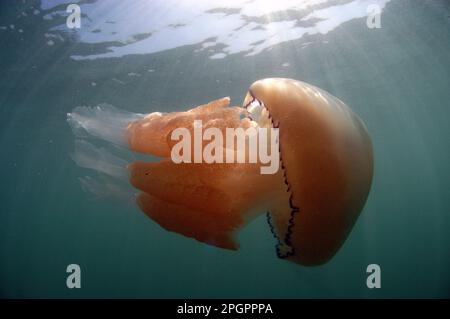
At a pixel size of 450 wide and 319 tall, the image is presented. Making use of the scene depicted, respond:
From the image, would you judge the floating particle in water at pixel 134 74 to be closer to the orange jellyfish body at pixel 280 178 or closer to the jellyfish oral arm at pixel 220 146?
the orange jellyfish body at pixel 280 178

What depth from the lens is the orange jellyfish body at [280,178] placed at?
1899 millimetres

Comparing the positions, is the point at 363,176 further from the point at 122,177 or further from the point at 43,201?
the point at 43,201

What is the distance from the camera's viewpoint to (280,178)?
7.25 feet

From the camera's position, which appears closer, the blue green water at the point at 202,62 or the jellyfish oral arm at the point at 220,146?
the jellyfish oral arm at the point at 220,146

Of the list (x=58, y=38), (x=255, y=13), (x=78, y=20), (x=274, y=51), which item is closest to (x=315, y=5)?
(x=255, y=13)

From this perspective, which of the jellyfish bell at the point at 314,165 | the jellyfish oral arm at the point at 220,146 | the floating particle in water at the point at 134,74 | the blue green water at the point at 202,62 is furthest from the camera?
the floating particle in water at the point at 134,74

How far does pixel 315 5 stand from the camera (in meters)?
10.3

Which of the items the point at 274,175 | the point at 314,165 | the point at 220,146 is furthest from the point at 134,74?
the point at 314,165

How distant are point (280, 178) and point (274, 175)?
0.15ft

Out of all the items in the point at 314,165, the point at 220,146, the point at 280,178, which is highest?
the point at 220,146

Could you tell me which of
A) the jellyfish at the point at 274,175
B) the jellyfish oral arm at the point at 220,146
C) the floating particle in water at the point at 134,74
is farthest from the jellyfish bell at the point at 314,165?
the floating particle in water at the point at 134,74

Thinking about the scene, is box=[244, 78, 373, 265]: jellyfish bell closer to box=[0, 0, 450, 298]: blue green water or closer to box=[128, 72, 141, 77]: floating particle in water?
box=[0, 0, 450, 298]: blue green water

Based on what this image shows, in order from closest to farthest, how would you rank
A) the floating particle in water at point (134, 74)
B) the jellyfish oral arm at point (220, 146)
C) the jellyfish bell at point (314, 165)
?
the jellyfish bell at point (314, 165), the jellyfish oral arm at point (220, 146), the floating particle in water at point (134, 74)

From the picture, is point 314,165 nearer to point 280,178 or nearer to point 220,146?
point 280,178
